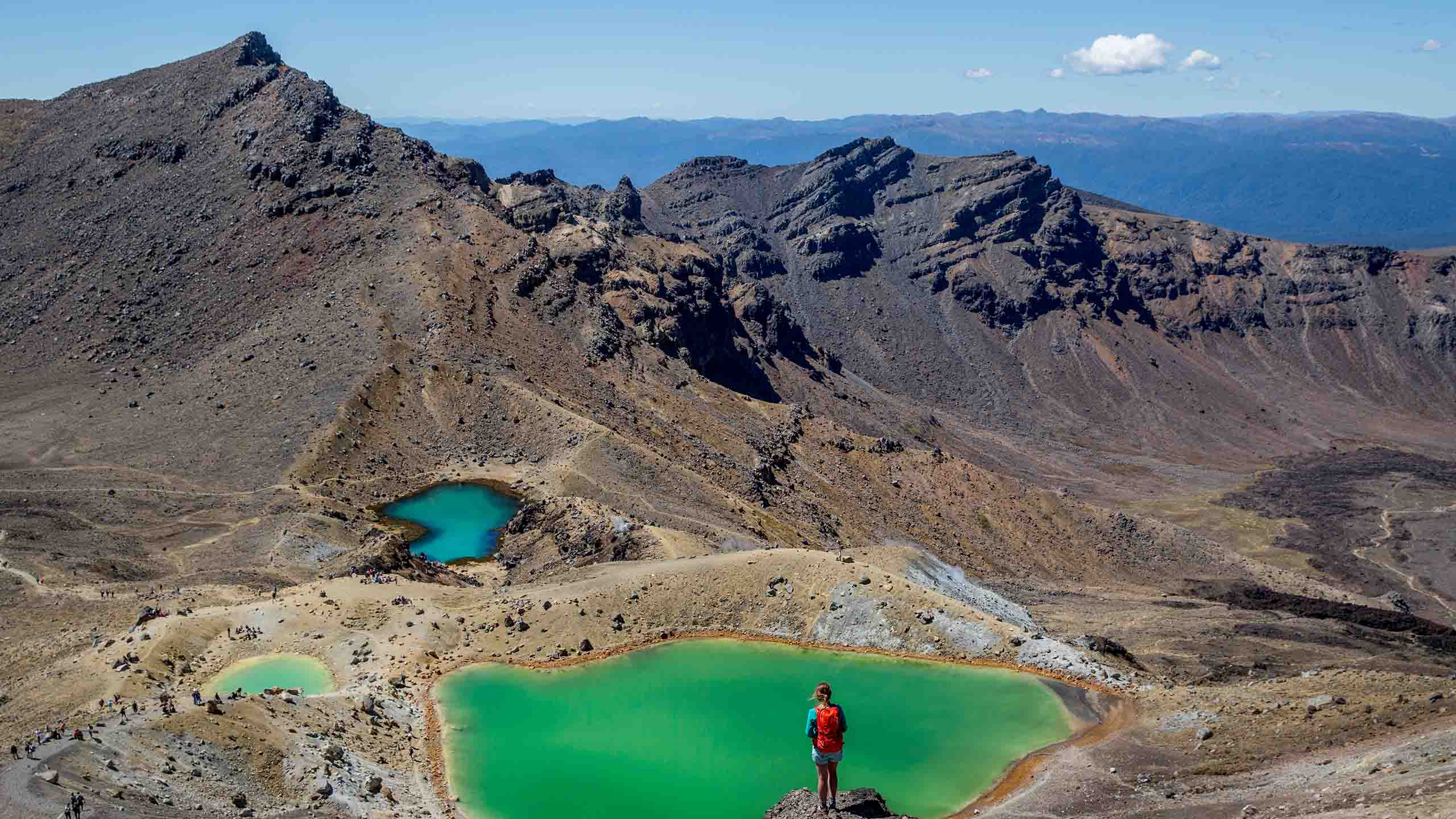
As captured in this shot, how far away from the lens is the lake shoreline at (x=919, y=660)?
34719 millimetres

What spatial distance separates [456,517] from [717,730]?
41.4m

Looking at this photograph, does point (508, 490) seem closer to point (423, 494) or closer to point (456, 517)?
point (456, 517)

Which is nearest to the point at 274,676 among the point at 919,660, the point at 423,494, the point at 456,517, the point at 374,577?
the point at 374,577

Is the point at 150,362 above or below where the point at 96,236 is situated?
below

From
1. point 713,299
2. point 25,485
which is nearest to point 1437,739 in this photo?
point 25,485

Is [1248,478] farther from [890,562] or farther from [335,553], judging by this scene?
[335,553]

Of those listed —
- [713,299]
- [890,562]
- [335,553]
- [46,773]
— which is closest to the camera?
[46,773]

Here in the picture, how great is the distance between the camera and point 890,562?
58344mm

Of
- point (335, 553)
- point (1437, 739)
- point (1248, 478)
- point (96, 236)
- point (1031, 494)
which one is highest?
point (96, 236)

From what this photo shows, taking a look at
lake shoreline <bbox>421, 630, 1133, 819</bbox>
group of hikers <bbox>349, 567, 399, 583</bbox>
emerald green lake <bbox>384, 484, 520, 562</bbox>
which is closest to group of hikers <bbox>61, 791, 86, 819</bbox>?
lake shoreline <bbox>421, 630, 1133, 819</bbox>

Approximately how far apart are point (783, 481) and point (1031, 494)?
28.1 meters

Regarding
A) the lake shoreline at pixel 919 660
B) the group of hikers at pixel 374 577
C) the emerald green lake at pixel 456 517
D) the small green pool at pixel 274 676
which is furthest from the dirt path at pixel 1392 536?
the small green pool at pixel 274 676

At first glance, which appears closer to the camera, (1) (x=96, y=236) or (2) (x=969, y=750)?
(2) (x=969, y=750)

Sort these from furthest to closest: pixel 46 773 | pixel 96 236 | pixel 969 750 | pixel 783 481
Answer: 1. pixel 96 236
2. pixel 783 481
3. pixel 969 750
4. pixel 46 773
